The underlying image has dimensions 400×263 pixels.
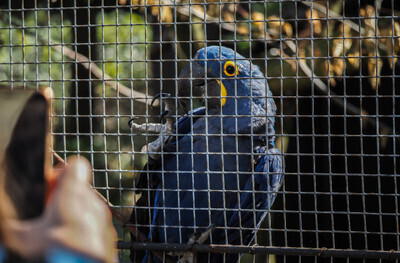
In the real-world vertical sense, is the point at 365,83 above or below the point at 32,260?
below

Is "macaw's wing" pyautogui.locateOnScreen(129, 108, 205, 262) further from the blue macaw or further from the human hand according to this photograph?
the human hand

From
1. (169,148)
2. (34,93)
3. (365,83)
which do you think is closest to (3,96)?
(34,93)

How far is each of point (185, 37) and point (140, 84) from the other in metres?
0.45

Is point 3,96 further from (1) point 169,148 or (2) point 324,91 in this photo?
(2) point 324,91

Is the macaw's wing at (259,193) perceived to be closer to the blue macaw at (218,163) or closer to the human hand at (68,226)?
the blue macaw at (218,163)

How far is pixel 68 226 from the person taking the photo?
43cm

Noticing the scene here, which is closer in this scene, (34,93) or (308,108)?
(34,93)

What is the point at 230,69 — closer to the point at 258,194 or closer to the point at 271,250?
the point at 258,194

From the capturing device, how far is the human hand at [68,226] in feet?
1.40

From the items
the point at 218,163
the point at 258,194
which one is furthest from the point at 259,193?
the point at 218,163

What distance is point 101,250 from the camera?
0.45 m

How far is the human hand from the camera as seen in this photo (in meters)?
0.43

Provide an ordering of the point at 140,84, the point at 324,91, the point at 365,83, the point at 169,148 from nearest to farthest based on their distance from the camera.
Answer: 1. the point at 169,148
2. the point at 365,83
3. the point at 324,91
4. the point at 140,84

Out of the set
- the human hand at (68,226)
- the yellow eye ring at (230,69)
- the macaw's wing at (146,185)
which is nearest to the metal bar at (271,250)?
the macaw's wing at (146,185)
